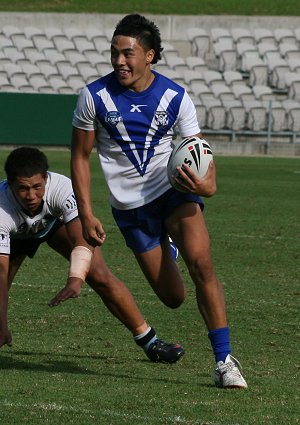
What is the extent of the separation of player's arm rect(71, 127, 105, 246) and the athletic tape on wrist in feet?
0.38

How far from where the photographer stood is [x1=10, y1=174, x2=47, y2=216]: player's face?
711 cm

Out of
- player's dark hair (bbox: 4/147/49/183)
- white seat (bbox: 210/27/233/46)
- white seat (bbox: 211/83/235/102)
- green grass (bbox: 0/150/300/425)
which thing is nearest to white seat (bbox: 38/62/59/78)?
white seat (bbox: 211/83/235/102)

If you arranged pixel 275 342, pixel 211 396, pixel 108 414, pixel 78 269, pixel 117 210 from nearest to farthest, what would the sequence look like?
pixel 108 414
pixel 211 396
pixel 78 269
pixel 117 210
pixel 275 342

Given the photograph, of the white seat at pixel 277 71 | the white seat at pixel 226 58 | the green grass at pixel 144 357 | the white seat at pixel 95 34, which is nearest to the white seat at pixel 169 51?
the white seat at pixel 226 58

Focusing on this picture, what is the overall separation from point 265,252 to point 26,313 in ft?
15.0

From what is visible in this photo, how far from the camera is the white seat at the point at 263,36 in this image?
36.5 metres

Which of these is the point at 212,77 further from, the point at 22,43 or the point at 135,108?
the point at 135,108

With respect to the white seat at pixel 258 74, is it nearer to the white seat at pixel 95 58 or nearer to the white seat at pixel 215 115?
the white seat at pixel 215 115

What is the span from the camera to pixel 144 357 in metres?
7.85

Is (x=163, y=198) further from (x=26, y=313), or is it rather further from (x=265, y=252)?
(x=265, y=252)

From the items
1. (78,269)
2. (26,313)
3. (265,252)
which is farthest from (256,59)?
(78,269)

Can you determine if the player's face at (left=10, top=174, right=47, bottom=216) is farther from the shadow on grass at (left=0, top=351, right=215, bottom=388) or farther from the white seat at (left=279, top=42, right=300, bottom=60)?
the white seat at (left=279, top=42, right=300, bottom=60)

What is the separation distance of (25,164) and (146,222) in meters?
0.81

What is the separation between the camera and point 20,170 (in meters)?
7.10
